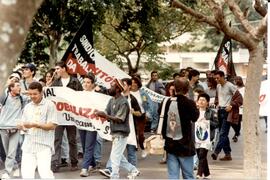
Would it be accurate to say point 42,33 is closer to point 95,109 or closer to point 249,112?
point 95,109

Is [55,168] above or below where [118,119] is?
below

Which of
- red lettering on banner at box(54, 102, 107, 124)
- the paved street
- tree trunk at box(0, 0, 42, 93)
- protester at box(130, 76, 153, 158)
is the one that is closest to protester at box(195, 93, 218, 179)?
the paved street

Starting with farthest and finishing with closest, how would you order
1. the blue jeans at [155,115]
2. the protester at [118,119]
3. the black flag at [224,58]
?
the black flag at [224,58] < the blue jeans at [155,115] < the protester at [118,119]

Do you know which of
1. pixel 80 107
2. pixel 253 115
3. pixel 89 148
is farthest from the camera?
pixel 80 107

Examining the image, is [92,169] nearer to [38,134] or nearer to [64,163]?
[64,163]

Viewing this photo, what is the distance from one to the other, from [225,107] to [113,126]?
138 inches

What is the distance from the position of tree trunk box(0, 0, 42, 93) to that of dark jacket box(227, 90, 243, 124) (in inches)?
366

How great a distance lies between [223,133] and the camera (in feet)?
37.6

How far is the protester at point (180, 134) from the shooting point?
7172mm

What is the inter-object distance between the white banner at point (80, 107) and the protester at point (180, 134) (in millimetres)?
2466

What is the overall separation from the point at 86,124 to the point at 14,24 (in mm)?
7531

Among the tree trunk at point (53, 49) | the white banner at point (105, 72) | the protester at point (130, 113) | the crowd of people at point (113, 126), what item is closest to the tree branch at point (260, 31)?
the crowd of people at point (113, 126)

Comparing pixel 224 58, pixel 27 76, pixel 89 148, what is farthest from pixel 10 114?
pixel 224 58

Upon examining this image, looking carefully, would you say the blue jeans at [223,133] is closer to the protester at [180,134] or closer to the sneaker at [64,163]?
the sneaker at [64,163]
